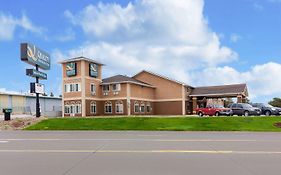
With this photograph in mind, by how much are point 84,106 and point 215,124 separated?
1154 inches

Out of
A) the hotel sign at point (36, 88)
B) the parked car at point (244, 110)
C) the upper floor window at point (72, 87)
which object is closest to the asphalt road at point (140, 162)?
the hotel sign at point (36, 88)

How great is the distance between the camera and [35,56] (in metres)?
42.5

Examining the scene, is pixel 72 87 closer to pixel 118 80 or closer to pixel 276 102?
pixel 118 80

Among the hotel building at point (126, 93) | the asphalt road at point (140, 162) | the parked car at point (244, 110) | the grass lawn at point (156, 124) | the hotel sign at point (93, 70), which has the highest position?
the hotel sign at point (93, 70)

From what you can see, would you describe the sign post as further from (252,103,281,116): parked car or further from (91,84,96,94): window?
(252,103,281,116): parked car

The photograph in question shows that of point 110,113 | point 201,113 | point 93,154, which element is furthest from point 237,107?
point 93,154

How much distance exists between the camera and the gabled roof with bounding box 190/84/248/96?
6330cm

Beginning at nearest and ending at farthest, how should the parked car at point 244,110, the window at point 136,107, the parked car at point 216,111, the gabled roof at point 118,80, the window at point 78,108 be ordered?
the parked car at point 244,110 < the parked car at point 216,111 < the window at point 78,108 < the gabled roof at point 118,80 < the window at point 136,107

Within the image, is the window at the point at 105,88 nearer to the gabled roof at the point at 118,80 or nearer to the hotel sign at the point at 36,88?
the gabled roof at the point at 118,80

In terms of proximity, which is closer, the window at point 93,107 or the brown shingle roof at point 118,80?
the window at point 93,107

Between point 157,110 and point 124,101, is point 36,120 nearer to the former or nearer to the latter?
point 124,101

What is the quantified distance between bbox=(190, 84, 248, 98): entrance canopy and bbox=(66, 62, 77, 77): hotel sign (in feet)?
78.6

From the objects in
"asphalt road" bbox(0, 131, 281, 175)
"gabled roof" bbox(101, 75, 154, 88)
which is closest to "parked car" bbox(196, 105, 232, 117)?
"gabled roof" bbox(101, 75, 154, 88)

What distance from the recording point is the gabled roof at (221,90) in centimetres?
6330
